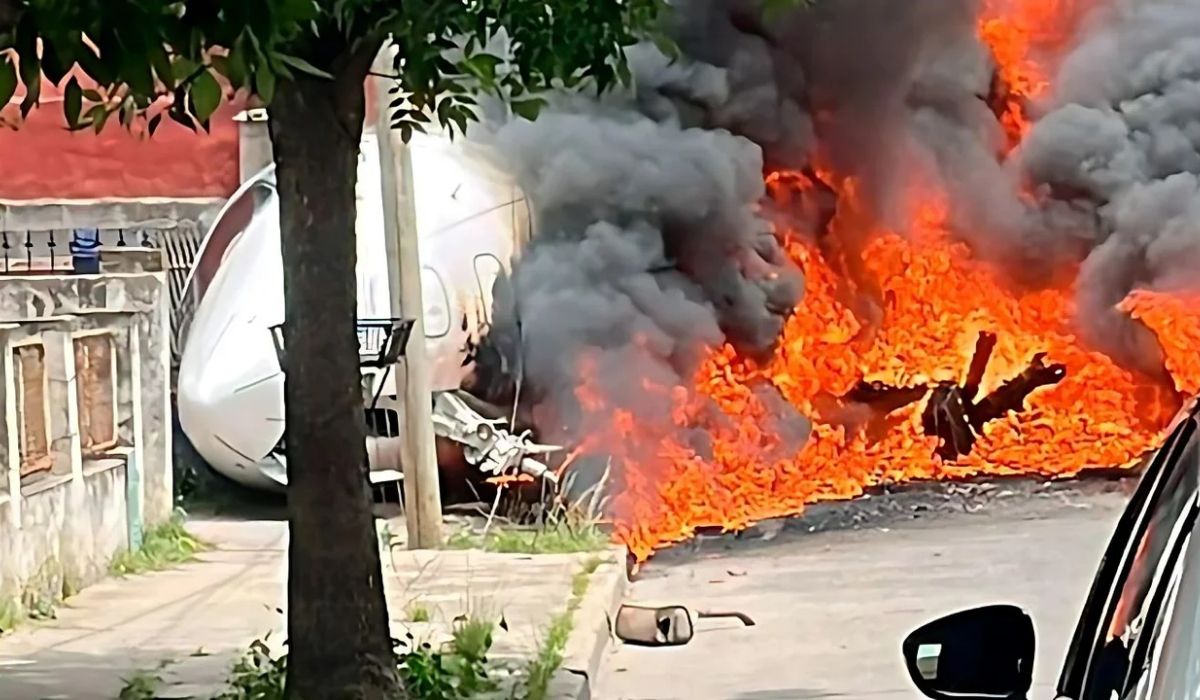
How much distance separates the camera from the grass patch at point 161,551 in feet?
30.8

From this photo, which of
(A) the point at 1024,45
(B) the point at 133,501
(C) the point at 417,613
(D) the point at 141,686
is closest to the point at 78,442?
(B) the point at 133,501

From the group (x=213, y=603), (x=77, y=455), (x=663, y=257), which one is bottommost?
(x=213, y=603)

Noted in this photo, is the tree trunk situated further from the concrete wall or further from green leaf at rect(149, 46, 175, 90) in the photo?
green leaf at rect(149, 46, 175, 90)

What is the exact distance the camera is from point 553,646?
7.18 m

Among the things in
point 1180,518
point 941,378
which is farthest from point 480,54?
point 941,378

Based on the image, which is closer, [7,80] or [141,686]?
[7,80]

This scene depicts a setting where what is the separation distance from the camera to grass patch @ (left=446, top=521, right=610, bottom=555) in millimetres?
9891

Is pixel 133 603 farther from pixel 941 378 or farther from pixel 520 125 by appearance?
pixel 941 378

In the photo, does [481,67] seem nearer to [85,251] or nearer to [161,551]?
[161,551]

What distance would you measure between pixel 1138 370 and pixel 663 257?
369 cm

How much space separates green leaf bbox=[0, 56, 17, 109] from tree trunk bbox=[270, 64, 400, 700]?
3.03 m

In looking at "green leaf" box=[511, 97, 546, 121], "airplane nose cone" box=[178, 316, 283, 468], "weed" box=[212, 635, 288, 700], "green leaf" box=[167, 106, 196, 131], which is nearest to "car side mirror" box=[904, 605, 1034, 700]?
"green leaf" box=[167, 106, 196, 131]

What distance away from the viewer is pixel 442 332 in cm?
1112

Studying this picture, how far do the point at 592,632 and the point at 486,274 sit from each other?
399cm
